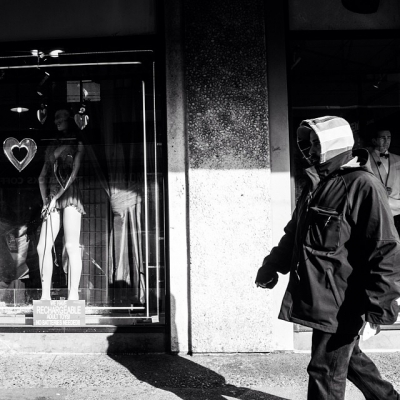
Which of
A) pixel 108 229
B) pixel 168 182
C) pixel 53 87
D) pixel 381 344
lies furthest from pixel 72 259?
pixel 381 344

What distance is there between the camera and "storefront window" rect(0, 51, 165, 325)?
5.68 m

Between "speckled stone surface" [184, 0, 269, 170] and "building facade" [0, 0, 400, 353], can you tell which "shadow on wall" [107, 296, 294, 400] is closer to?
"building facade" [0, 0, 400, 353]

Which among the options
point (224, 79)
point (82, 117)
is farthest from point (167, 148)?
point (82, 117)

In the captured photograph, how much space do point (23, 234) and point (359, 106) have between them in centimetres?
364

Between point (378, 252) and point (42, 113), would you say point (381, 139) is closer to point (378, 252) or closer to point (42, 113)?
point (378, 252)

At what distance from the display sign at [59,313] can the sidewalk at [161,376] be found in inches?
13.2

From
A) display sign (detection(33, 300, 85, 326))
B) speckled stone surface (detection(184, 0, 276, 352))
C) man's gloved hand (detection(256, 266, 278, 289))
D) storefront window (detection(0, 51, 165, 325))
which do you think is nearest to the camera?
man's gloved hand (detection(256, 266, 278, 289))

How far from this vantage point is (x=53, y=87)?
5828mm

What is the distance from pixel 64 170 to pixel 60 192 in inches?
9.1

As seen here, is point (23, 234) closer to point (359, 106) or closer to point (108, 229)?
point (108, 229)

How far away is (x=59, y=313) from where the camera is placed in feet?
18.3

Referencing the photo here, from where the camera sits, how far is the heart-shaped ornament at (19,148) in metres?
5.88

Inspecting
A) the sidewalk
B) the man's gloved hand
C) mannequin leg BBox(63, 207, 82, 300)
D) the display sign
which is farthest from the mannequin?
the man's gloved hand

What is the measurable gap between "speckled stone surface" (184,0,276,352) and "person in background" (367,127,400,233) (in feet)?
3.81
